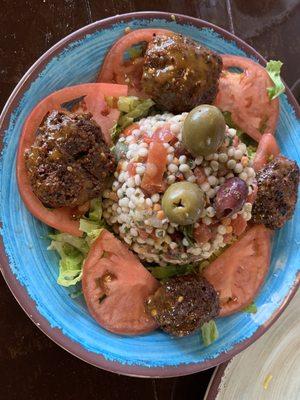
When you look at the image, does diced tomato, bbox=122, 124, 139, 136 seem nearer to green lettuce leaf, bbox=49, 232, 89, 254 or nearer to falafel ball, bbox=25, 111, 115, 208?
falafel ball, bbox=25, 111, 115, 208

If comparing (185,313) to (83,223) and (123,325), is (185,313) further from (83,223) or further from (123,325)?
(83,223)

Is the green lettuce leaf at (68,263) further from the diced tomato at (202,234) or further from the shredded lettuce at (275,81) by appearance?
the shredded lettuce at (275,81)

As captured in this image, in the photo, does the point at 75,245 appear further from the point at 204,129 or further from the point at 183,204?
the point at 204,129

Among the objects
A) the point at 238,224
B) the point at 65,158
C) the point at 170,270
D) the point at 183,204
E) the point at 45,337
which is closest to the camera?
the point at 183,204

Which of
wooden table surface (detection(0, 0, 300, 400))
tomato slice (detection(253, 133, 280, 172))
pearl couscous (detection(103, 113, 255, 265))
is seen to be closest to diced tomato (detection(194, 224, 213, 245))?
pearl couscous (detection(103, 113, 255, 265))

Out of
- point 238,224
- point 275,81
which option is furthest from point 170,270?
point 275,81

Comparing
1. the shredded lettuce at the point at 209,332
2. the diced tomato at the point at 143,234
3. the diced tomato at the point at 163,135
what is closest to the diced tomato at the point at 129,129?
the diced tomato at the point at 163,135

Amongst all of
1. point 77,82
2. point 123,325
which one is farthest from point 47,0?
point 123,325
